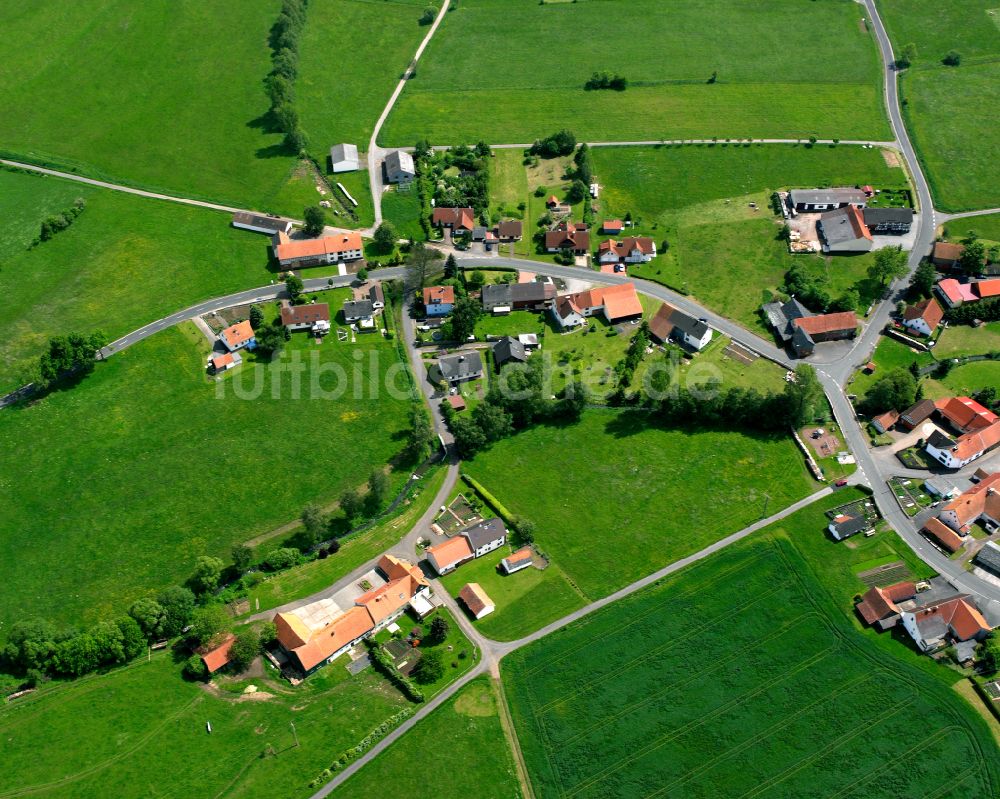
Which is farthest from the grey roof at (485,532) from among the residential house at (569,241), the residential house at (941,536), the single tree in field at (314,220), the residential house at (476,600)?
the single tree in field at (314,220)

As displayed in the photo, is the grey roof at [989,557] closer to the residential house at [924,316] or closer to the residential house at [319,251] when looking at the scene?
the residential house at [924,316]

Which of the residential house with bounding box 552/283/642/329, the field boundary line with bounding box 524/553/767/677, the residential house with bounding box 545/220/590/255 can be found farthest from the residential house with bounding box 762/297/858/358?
the field boundary line with bounding box 524/553/767/677

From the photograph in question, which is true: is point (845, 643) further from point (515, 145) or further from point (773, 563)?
point (515, 145)

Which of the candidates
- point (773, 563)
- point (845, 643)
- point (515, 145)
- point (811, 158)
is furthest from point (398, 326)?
point (811, 158)

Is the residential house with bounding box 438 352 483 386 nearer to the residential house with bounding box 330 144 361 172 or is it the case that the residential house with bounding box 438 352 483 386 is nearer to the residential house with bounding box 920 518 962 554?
the residential house with bounding box 330 144 361 172

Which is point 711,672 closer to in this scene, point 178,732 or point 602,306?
point 178,732

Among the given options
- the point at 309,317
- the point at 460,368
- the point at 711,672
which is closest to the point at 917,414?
the point at 711,672

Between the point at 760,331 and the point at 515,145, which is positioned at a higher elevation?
the point at 515,145
